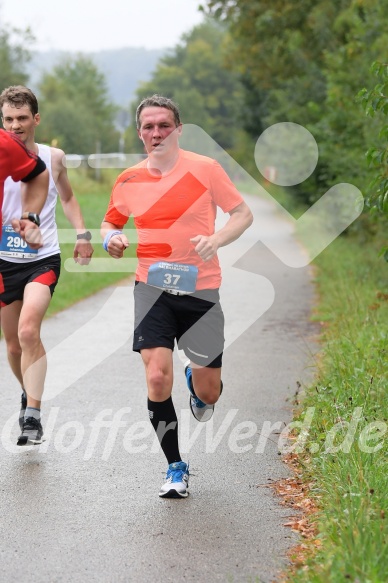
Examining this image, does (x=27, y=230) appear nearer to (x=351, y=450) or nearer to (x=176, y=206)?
(x=176, y=206)

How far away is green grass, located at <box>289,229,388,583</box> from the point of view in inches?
156

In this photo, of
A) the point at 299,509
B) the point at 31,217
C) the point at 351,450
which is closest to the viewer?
the point at 299,509

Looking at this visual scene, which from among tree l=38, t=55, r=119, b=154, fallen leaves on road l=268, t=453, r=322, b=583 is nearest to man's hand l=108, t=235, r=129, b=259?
fallen leaves on road l=268, t=453, r=322, b=583

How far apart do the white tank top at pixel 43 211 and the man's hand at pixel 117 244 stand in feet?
3.69

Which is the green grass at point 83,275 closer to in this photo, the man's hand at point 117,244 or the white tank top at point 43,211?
the white tank top at point 43,211

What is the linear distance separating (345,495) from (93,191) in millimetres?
41072

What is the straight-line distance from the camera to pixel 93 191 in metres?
45.2

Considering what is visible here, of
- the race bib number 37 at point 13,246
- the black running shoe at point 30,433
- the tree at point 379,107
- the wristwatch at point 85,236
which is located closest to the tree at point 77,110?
the wristwatch at point 85,236

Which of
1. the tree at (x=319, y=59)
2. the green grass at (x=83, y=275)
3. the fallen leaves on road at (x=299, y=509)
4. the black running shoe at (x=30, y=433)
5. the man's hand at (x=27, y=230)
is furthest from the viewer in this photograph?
the tree at (x=319, y=59)

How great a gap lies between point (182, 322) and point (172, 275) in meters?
0.33

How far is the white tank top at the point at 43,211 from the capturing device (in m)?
6.60

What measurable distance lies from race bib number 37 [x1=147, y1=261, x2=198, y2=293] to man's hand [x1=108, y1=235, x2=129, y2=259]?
0.20 metres

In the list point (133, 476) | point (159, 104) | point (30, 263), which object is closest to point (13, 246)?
point (30, 263)

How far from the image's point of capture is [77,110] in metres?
84.8
